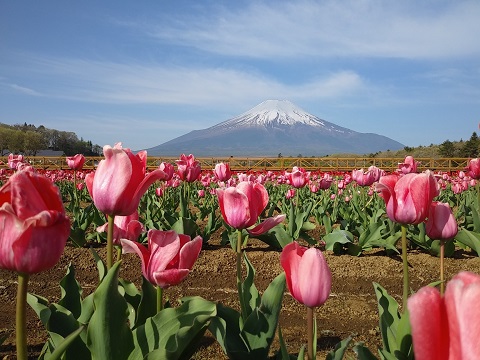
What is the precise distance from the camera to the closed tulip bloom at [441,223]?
2.10 m

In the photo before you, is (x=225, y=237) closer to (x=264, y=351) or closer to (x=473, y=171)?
(x=473, y=171)

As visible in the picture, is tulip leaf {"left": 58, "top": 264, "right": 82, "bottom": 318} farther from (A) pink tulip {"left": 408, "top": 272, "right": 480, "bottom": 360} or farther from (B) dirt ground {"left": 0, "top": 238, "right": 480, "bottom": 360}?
(A) pink tulip {"left": 408, "top": 272, "right": 480, "bottom": 360}

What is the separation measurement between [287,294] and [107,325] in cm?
264

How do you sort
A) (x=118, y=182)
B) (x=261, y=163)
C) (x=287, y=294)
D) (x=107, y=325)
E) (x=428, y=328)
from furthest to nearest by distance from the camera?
(x=261, y=163) → (x=287, y=294) → (x=118, y=182) → (x=107, y=325) → (x=428, y=328)

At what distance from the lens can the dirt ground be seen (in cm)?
294

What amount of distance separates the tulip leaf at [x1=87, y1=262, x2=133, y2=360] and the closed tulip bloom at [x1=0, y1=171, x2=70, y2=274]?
346 millimetres

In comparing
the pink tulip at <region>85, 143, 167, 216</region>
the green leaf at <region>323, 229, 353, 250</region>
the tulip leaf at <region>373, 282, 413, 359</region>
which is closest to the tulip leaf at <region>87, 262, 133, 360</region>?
the pink tulip at <region>85, 143, 167, 216</region>

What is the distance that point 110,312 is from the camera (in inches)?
55.7

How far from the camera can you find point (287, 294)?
3.88m

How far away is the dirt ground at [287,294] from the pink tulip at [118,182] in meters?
1.41

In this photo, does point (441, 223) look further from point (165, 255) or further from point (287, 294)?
point (287, 294)

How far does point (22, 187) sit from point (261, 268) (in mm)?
3853

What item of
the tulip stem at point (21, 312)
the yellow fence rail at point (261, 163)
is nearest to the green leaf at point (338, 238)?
the tulip stem at point (21, 312)

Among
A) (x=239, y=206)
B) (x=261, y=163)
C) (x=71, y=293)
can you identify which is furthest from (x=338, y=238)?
(x=261, y=163)
